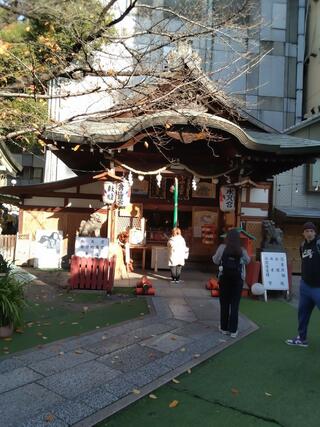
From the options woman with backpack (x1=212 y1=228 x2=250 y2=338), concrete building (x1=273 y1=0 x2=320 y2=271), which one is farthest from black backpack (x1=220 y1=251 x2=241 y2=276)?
concrete building (x1=273 y1=0 x2=320 y2=271)

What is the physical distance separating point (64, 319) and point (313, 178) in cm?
1404

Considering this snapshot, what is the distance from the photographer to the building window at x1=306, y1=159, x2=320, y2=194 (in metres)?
17.2

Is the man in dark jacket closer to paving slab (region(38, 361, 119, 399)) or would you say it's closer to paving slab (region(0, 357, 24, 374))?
paving slab (region(38, 361, 119, 399))

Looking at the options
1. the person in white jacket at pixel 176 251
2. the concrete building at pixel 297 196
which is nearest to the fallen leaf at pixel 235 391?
the person in white jacket at pixel 176 251

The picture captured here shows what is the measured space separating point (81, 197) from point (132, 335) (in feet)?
27.9

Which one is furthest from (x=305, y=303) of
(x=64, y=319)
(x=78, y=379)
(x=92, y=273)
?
(x=92, y=273)

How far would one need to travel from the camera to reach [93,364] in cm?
475

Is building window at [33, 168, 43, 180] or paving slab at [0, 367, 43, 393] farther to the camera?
building window at [33, 168, 43, 180]

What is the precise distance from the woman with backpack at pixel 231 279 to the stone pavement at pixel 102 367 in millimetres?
281

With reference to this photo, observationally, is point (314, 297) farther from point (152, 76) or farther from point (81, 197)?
point (81, 197)

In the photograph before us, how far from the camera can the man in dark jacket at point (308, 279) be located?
543 cm

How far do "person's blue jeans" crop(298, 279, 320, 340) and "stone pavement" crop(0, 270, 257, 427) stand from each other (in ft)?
3.08

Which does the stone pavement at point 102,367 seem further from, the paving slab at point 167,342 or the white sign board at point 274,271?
the white sign board at point 274,271

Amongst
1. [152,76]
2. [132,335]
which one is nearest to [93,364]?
[132,335]
